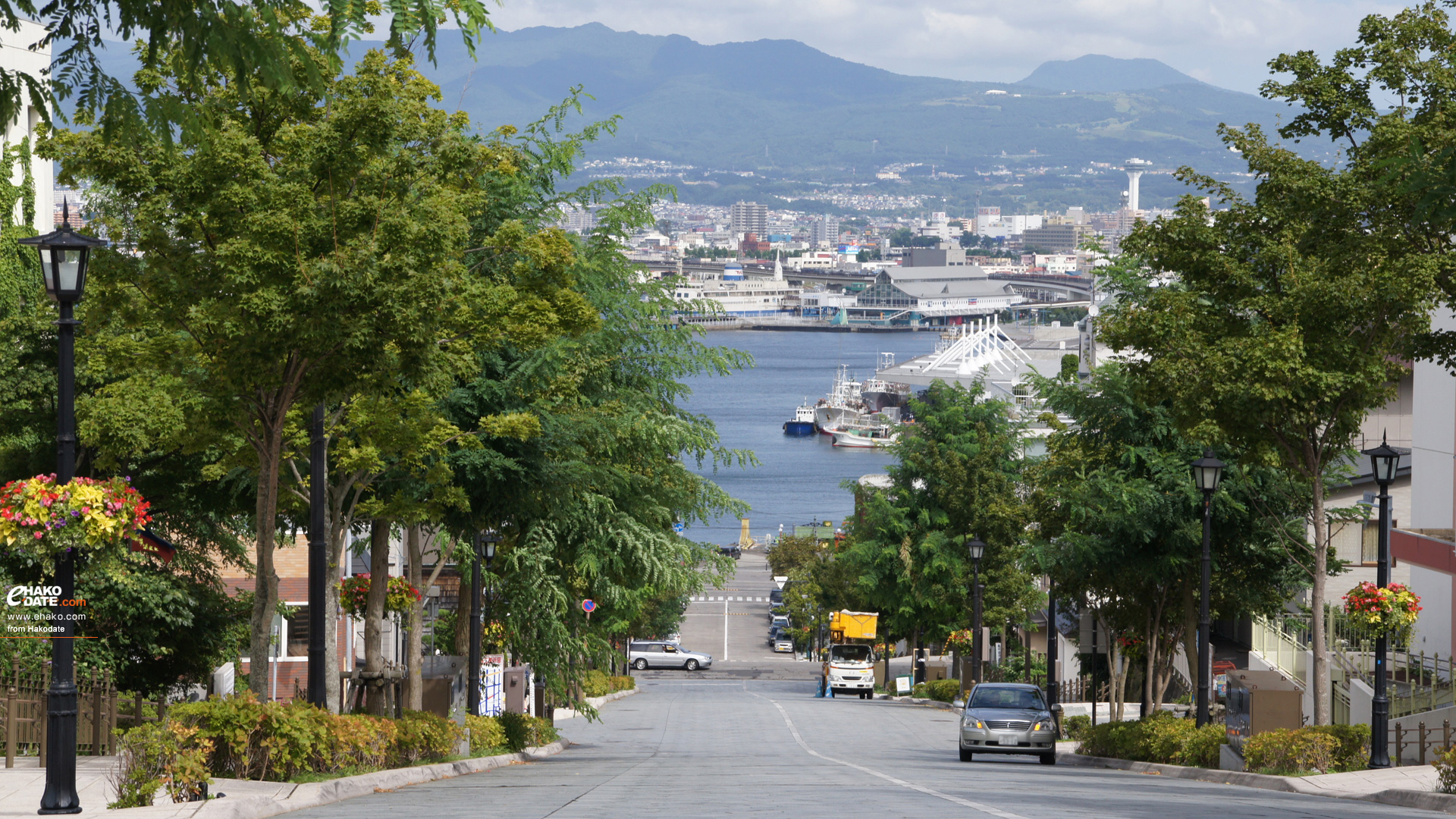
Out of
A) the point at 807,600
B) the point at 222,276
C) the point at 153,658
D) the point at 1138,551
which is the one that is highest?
the point at 222,276

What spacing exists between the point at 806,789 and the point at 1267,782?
6.59 metres

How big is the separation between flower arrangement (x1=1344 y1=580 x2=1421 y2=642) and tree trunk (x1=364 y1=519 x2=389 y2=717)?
13.4m

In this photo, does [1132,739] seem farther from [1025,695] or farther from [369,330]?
[369,330]

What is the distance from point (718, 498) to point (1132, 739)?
1019 centimetres

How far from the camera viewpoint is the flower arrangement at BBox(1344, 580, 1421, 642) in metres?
19.2

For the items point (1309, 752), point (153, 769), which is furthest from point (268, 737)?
point (1309, 752)

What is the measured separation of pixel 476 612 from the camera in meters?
24.3

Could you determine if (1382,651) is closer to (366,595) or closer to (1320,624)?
(1320,624)

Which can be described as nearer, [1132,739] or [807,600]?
[1132,739]

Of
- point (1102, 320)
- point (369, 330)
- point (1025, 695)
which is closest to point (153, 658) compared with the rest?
point (369, 330)

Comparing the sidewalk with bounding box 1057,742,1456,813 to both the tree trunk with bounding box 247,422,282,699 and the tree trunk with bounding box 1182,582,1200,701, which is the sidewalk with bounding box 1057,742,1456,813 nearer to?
the tree trunk with bounding box 1182,582,1200,701

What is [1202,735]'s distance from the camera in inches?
842

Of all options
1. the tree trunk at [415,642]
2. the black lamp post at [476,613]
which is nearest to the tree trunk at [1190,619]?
the black lamp post at [476,613]

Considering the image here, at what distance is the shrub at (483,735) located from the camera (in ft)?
72.9
